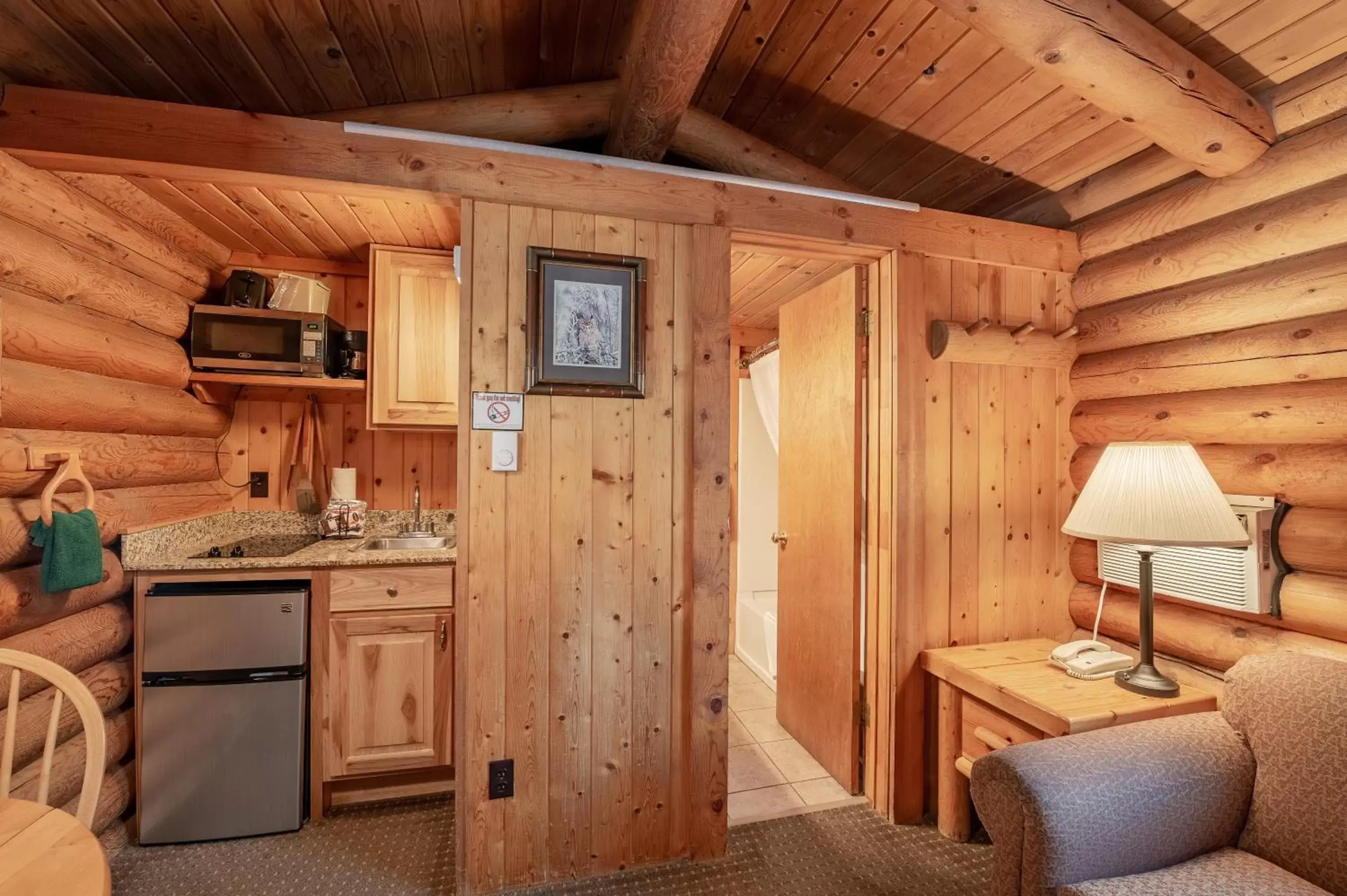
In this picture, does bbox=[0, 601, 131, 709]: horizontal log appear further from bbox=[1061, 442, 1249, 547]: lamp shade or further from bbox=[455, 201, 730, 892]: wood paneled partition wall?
bbox=[1061, 442, 1249, 547]: lamp shade

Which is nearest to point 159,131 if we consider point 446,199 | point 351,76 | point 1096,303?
point 351,76

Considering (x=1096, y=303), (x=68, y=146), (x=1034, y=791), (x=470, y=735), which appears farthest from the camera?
(x=1096, y=303)

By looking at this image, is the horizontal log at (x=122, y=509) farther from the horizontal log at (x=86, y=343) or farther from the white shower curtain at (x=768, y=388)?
the white shower curtain at (x=768, y=388)

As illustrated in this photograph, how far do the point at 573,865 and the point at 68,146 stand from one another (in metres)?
2.55

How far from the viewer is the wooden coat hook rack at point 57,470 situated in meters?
1.64

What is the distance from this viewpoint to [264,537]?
2.62m

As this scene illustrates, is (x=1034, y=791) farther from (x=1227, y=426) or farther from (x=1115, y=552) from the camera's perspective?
(x=1227, y=426)

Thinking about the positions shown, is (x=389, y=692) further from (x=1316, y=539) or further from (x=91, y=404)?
(x=1316, y=539)

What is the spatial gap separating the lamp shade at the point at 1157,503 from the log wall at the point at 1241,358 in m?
0.27

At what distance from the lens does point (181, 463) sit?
2332 millimetres

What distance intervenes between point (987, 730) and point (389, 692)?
2124mm

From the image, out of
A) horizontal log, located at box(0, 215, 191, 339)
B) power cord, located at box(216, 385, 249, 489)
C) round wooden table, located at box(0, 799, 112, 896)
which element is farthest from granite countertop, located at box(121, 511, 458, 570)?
round wooden table, located at box(0, 799, 112, 896)

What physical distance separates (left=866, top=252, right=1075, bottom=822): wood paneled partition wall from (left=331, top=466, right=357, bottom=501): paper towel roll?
2315 millimetres

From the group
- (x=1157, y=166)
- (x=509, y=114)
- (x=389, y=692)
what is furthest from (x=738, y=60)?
(x=389, y=692)
